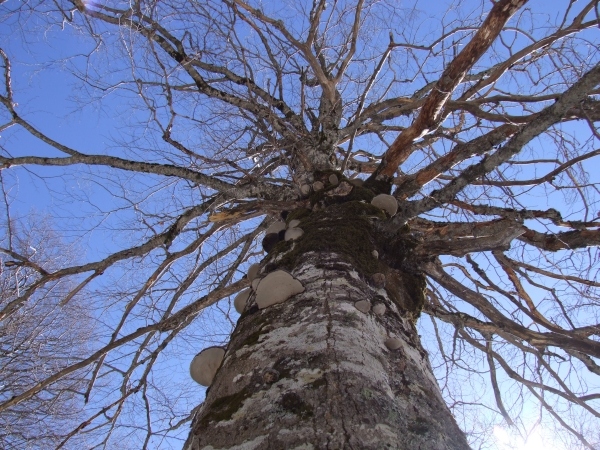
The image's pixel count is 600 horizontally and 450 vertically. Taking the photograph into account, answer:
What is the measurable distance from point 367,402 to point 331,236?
3.83 ft

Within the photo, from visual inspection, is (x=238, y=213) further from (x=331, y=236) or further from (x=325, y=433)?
(x=325, y=433)

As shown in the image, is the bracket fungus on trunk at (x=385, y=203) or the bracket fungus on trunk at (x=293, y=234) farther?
the bracket fungus on trunk at (x=385, y=203)

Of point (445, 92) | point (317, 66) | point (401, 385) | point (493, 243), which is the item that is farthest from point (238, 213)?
point (401, 385)

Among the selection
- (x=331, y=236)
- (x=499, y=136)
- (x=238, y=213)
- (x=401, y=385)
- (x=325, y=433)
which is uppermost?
(x=238, y=213)

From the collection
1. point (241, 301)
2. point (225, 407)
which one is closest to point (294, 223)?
point (241, 301)

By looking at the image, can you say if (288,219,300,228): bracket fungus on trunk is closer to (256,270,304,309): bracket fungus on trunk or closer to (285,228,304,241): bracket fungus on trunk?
(285,228,304,241): bracket fungus on trunk

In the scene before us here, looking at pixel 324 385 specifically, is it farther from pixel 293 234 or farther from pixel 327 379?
pixel 293 234

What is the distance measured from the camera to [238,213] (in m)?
3.67

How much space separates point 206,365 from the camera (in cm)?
174

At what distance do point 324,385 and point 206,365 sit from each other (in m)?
0.74

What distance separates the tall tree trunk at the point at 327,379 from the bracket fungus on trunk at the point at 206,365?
5.0 inches

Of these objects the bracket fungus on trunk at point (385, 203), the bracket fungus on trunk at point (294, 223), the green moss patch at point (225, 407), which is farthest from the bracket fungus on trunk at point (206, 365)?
the bracket fungus on trunk at point (385, 203)

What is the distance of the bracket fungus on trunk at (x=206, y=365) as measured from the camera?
1.73m

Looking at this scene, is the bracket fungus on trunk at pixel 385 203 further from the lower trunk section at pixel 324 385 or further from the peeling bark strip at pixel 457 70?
the lower trunk section at pixel 324 385
